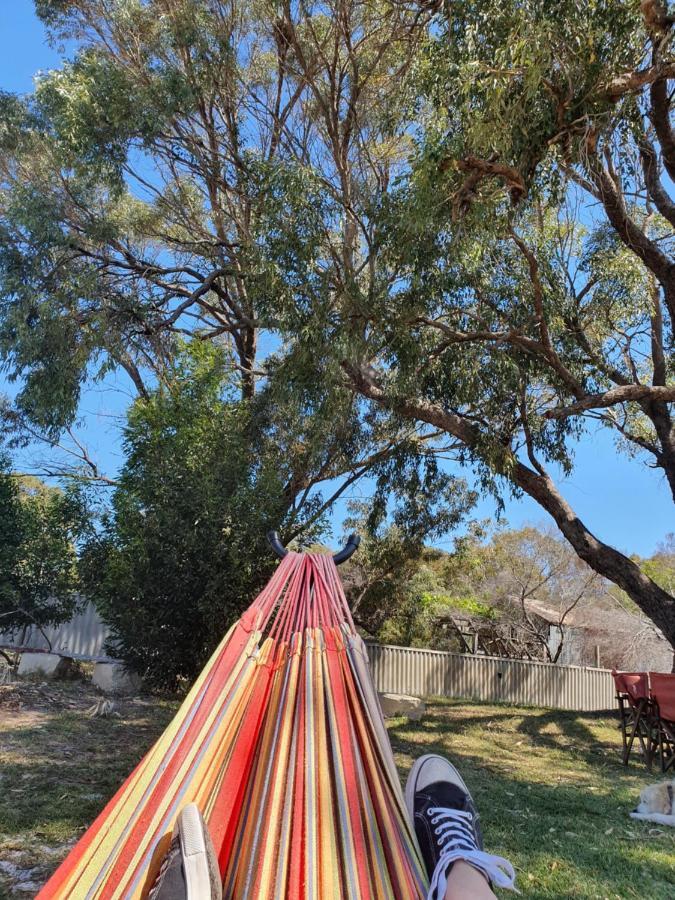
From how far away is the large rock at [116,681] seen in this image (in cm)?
562

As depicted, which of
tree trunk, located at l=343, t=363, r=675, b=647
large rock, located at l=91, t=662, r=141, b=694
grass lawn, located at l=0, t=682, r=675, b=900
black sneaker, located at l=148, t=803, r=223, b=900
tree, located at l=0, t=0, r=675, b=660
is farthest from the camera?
large rock, located at l=91, t=662, r=141, b=694

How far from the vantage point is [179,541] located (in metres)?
4.87

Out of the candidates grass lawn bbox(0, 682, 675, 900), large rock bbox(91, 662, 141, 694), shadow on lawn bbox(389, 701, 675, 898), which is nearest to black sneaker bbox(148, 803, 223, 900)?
grass lawn bbox(0, 682, 675, 900)

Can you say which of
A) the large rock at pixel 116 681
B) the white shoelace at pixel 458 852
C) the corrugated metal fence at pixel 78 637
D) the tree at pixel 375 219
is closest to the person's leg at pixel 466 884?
the white shoelace at pixel 458 852

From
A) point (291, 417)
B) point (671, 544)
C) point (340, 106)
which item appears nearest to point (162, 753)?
point (291, 417)

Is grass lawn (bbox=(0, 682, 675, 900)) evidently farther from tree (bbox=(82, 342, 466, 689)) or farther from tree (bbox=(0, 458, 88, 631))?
tree (bbox=(0, 458, 88, 631))

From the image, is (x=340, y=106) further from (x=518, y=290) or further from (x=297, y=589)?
(x=297, y=589)

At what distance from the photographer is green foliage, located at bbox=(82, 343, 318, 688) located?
4.86 m

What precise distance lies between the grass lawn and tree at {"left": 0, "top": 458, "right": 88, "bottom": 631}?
130 centimetres

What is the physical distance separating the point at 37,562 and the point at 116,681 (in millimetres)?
1721

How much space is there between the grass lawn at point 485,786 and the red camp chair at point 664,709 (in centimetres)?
23

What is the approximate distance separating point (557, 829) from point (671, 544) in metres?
14.9

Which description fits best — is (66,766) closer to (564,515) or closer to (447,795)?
(447,795)

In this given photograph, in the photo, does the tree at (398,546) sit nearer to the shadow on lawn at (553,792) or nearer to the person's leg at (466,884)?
the shadow on lawn at (553,792)
